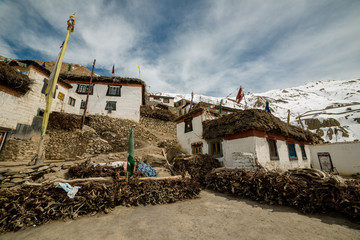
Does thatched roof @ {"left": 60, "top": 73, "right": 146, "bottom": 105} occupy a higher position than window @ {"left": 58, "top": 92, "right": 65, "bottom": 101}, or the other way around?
thatched roof @ {"left": 60, "top": 73, "right": 146, "bottom": 105}

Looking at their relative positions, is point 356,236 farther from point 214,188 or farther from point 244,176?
point 214,188

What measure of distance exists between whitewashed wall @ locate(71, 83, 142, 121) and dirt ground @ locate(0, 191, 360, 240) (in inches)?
736

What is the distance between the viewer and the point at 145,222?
453cm

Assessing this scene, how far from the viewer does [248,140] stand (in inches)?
408

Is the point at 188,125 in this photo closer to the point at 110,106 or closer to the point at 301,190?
the point at 301,190

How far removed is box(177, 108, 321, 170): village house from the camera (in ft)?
33.2

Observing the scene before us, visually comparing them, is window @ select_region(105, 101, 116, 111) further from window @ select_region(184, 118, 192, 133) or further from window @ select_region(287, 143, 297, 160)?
window @ select_region(287, 143, 297, 160)

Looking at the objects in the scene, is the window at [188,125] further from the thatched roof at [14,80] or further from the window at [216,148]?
the thatched roof at [14,80]

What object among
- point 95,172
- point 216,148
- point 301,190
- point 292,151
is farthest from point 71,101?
point 292,151

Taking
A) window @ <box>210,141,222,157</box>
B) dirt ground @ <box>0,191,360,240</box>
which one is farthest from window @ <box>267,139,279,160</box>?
dirt ground @ <box>0,191,360,240</box>

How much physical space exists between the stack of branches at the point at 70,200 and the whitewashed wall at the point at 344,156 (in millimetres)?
20500

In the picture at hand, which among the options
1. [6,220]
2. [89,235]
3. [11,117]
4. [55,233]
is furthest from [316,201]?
[11,117]

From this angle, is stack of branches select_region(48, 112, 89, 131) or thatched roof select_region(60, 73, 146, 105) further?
thatched roof select_region(60, 73, 146, 105)

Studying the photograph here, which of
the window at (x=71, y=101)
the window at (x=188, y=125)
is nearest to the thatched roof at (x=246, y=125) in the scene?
the window at (x=188, y=125)
